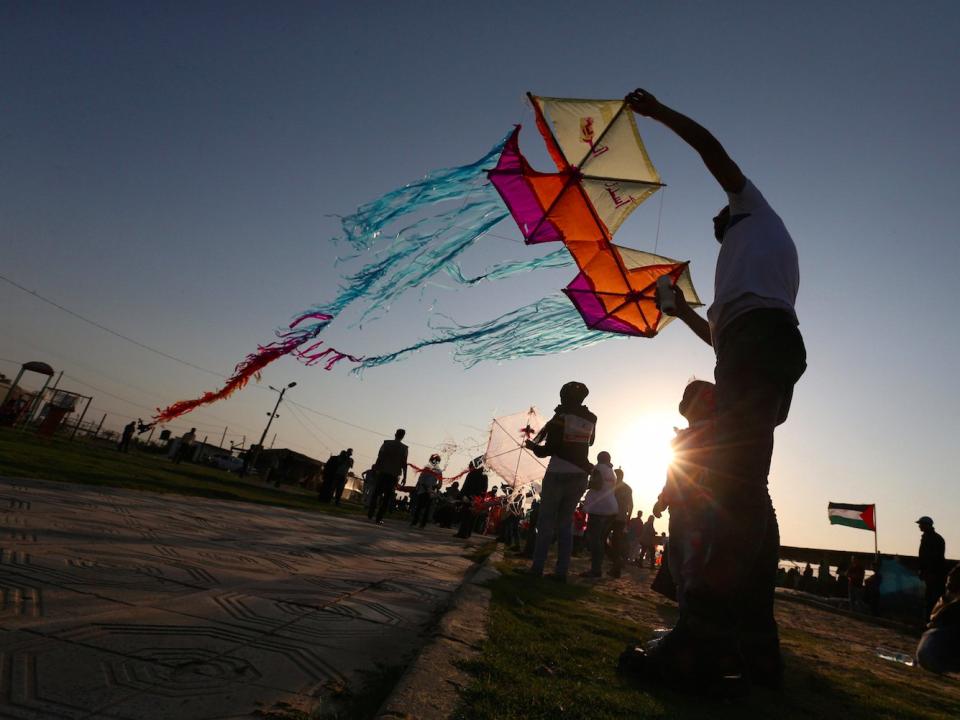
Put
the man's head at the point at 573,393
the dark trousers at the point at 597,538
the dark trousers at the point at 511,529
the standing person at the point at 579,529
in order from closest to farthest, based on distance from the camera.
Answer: the man's head at the point at 573,393
the dark trousers at the point at 597,538
the standing person at the point at 579,529
the dark trousers at the point at 511,529

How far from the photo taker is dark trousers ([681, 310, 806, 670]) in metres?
1.63

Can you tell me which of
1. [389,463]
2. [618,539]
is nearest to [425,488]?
[389,463]

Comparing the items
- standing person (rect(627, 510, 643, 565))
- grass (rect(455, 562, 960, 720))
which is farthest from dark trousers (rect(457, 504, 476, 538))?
grass (rect(455, 562, 960, 720))

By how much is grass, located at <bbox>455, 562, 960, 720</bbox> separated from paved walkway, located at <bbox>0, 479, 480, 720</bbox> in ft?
1.05

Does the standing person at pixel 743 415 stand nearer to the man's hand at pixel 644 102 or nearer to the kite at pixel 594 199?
the man's hand at pixel 644 102

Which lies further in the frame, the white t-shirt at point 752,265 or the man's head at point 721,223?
the man's head at point 721,223

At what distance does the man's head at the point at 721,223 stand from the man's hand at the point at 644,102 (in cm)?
61

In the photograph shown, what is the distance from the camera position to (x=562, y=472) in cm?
523

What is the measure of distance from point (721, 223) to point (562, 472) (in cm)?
324

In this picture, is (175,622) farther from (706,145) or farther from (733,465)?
(706,145)

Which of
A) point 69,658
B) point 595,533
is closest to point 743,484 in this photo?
point 69,658

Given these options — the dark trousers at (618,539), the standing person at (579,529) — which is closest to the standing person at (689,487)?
the dark trousers at (618,539)

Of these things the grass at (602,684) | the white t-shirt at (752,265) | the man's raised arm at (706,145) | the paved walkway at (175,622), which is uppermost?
the man's raised arm at (706,145)

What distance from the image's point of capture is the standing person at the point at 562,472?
205 inches
